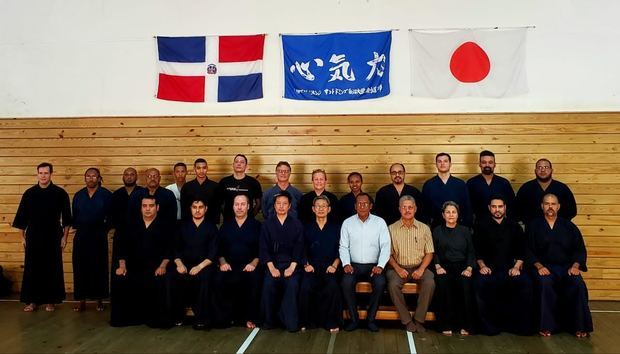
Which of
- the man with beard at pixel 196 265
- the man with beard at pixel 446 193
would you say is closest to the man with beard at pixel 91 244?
the man with beard at pixel 196 265

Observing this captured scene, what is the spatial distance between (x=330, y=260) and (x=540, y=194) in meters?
2.63

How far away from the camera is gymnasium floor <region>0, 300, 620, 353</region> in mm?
3959

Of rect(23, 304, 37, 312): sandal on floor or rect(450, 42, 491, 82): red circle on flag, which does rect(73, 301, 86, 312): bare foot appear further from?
rect(450, 42, 491, 82): red circle on flag

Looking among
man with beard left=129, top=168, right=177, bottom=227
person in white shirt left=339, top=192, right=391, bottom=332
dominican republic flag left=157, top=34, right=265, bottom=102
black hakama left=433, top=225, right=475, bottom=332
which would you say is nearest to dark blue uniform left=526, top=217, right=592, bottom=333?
black hakama left=433, top=225, right=475, bottom=332

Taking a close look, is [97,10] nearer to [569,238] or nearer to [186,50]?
[186,50]

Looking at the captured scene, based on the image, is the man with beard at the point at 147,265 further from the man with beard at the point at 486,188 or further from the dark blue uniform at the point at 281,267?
the man with beard at the point at 486,188

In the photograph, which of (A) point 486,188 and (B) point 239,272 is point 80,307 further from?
(A) point 486,188

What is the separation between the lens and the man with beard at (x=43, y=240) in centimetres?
529

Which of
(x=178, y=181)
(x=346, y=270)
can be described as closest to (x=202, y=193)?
(x=178, y=181)

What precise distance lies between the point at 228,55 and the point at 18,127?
10.5 feet

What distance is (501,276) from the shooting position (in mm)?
4527

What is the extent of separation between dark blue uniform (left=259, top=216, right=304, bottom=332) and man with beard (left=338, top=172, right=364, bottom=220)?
0.83 metres

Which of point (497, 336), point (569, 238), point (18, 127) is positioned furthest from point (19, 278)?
point (569, 238)

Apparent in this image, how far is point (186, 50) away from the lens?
629 cm
